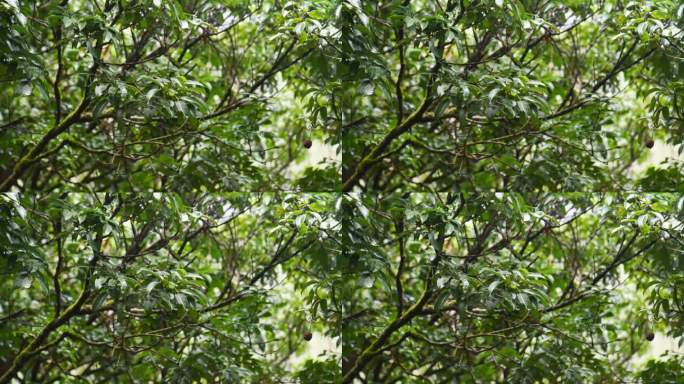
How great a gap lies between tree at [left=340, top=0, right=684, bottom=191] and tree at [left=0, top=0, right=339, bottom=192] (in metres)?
0.23

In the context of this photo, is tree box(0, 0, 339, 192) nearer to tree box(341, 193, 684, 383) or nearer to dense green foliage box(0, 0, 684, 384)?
dense green foliage box(0, 0, 684, 384)

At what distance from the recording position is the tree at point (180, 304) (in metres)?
3.75

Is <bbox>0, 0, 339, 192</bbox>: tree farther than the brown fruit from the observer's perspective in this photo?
No

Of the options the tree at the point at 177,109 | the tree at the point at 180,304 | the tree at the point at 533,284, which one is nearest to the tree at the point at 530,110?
the tree at the point at 533,284

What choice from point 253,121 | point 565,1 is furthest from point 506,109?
point 253,121

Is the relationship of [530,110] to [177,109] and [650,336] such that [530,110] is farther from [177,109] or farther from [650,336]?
[177,109]

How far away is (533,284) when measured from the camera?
12.3 ft

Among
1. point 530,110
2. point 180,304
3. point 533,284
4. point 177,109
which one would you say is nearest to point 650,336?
point 533,284

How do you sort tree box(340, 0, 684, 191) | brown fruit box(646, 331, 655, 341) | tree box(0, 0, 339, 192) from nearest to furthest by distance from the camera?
tree box(0, 0, 339, 192) < tree box(340, 0, 684, 191) < brown fruit box(646, 331, 655, 341)

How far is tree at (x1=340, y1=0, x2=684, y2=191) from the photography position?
381 centimetres

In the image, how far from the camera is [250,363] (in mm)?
3938

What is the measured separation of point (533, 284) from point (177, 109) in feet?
5.28

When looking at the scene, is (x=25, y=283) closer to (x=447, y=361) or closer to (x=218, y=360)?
(x=218, y=360)

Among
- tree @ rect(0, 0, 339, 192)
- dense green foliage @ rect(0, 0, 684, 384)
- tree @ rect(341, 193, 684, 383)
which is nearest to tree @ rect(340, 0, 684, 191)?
dense green foliage @ rect(0, 0, 684, 384)
